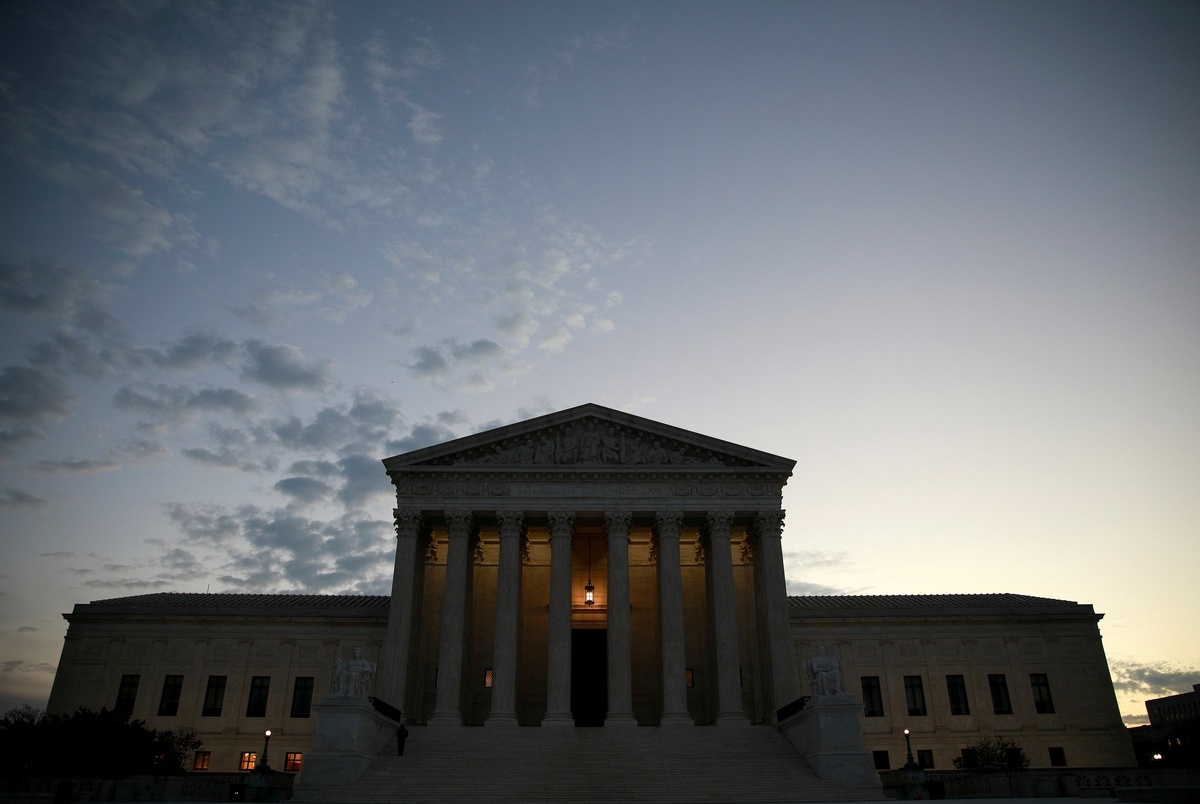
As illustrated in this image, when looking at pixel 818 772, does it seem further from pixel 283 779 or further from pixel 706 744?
pixel 283 779

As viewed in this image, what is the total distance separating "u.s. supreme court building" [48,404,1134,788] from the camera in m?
43.5

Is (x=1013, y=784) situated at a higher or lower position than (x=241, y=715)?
lower

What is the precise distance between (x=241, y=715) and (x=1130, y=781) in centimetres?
4369

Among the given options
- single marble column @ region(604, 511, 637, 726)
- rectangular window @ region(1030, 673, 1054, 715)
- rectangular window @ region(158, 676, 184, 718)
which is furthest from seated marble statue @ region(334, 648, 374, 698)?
rectangular window @ region(1030, 673, 1054, 715)

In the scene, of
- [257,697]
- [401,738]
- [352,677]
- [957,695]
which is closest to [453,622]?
[401,738]

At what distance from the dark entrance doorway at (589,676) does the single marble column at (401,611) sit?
34.7 ft

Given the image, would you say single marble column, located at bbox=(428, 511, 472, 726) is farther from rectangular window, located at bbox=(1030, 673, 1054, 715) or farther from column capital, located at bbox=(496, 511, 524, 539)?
rectangular window, located at bbox=(1030, 673, 1054, 715)

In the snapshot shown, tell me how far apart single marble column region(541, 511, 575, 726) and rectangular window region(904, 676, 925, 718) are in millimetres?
21112

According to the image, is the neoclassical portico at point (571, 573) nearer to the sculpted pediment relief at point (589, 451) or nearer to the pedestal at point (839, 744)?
the sculpted pediment relief at point (589, 451)

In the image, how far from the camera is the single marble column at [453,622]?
41.6m

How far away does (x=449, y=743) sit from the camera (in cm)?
3800

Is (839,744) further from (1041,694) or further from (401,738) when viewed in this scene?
(1041,694)

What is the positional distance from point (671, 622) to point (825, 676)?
9650 millimetres

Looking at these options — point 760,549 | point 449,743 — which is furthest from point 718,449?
point 449,743
